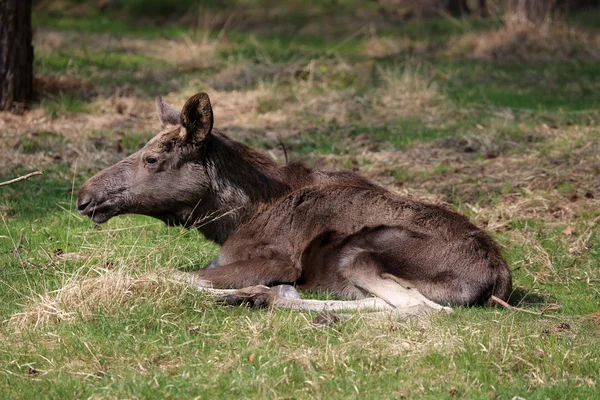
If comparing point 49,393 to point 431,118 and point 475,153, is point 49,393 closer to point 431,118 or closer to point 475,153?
point 475,153

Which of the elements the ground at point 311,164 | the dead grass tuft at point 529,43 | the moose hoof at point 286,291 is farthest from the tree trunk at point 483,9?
the moose hoof at point 286,291

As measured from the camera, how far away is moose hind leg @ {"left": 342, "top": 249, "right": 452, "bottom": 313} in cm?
764

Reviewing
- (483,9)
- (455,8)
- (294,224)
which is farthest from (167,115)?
(483,9)

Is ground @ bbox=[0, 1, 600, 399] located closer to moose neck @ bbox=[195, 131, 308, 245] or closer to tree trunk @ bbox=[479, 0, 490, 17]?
moose neck @ bbox=[195, 131, 308, 245]

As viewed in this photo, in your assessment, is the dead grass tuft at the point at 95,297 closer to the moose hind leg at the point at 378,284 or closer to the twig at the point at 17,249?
the twig at the point at 17,249

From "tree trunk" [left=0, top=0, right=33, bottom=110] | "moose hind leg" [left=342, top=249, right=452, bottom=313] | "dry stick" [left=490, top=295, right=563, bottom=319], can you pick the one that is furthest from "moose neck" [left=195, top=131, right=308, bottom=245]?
"tree trunk" [left=0, top=0, right=33, bottom=110]

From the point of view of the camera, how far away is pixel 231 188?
8.69m

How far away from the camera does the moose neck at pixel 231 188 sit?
8.66 meters

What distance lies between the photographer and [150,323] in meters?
7.00

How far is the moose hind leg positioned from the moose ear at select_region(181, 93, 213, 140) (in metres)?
1.69

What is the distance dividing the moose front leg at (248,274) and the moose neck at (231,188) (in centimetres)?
59

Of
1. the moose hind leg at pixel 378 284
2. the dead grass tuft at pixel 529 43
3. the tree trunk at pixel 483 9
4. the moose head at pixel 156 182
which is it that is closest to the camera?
the moose hind leg at pixel 378 284

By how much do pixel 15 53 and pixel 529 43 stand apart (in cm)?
1032

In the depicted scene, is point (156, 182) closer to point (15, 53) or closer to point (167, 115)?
point (167, 115)
